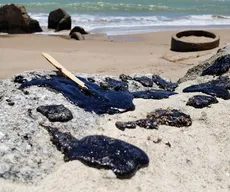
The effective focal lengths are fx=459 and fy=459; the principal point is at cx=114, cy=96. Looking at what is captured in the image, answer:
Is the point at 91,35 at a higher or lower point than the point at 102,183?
lower

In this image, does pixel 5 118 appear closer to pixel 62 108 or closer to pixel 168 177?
pixel 62 108

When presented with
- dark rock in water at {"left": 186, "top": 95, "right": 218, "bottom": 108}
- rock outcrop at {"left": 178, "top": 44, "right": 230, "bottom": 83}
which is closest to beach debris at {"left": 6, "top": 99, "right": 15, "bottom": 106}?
dark rock in water at {"left": 186, "top": 95, "right": 218, "bottom": 108}

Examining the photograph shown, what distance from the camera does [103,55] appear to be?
10.1 meters

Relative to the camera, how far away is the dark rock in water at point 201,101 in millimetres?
5012

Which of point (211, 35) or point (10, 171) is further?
point (211, 35)

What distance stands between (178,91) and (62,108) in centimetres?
198

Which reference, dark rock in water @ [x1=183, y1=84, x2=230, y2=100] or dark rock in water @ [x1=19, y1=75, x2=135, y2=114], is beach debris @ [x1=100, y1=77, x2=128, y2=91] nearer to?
dark rock in water @ [x1=19, y1=75, x2=135, y2=114]

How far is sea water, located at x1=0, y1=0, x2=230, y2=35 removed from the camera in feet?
51.6

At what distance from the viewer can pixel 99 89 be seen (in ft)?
17.7

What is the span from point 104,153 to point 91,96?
1333 millimetres

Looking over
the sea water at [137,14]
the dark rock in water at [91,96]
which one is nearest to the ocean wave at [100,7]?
the sea water at [137,14]

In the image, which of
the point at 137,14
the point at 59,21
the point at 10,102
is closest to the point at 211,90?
the point at 10,102

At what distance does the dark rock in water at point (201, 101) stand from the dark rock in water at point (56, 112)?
4.65 feet

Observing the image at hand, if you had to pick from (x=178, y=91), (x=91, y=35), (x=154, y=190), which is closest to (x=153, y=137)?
(x=154, y=190)
